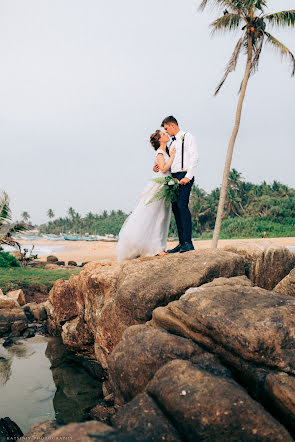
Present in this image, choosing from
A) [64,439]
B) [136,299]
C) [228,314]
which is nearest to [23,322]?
[136,299]

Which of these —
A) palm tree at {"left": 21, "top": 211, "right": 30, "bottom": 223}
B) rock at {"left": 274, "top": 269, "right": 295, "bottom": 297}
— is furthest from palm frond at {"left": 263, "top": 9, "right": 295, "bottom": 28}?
palm tree at {"left": 21, "top": 211, "right": 30, "bottom": 223}

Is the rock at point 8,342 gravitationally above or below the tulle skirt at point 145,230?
below

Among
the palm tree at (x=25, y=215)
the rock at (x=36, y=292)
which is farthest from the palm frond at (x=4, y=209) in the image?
the palm tree at (x=25, y=215)

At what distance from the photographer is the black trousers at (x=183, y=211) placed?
7.70m

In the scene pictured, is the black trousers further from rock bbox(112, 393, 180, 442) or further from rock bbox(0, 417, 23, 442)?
rock bbox(112, 393, 180, 442)

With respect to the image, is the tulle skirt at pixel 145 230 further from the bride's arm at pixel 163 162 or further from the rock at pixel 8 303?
the rock at pixel 8 303

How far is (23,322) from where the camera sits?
10.7 metres

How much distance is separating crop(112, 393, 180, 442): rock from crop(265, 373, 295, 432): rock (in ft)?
3.61

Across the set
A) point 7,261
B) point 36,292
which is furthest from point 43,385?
point 7,261

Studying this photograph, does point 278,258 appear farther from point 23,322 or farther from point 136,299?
point 23,322

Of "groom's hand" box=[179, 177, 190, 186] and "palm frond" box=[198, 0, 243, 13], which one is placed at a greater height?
"palm frond" box=[198, 0, 243, 13]

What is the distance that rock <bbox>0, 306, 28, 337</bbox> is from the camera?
10.5 metres

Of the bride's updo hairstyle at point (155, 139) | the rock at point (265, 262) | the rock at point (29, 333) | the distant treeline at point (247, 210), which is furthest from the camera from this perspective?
the distant treeline at point (247, 210)

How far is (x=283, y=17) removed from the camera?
55.2ft
